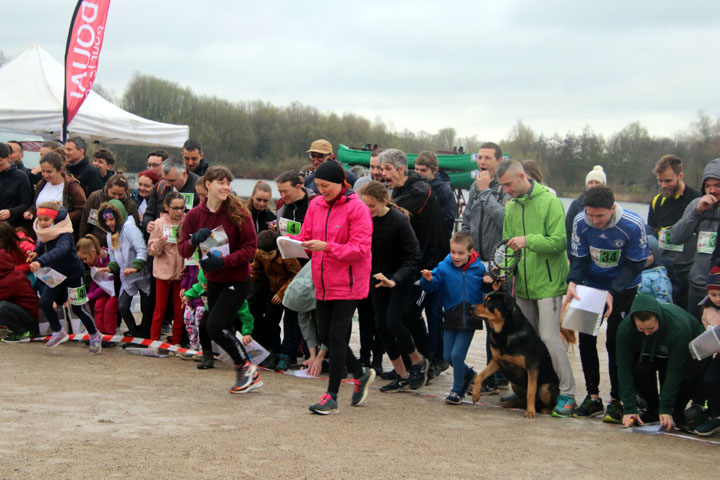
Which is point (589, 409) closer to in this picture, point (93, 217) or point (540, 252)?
point (540, 252)

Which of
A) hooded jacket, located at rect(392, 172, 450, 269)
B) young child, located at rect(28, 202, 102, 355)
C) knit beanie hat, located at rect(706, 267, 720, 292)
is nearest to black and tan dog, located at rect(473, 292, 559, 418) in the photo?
hooded jacket, located at rect(392, 172, 450, 269)

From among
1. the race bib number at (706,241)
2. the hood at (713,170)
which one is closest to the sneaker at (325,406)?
the race bib number at (706,241)

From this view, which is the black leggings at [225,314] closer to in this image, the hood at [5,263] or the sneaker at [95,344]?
the sneaker at [95,344]

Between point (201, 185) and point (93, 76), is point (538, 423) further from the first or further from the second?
point (93, 76)

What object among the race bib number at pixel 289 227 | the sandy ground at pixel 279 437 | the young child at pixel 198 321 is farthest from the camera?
the race bib number at pixel 289 227

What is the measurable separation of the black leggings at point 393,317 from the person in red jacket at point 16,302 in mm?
4426

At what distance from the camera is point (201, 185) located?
7742 mm

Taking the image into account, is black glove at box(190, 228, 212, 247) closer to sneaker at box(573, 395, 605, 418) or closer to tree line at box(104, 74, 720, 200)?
sneaker at box(573, 395, 605, 418)

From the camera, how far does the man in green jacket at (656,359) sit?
563 centimetres

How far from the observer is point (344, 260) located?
5727mm

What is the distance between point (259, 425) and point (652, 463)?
2.66m

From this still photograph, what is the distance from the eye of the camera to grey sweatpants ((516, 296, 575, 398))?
6223 mm

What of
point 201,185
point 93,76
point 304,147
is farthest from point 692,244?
point 304,147

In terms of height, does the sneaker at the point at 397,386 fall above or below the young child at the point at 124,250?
below
